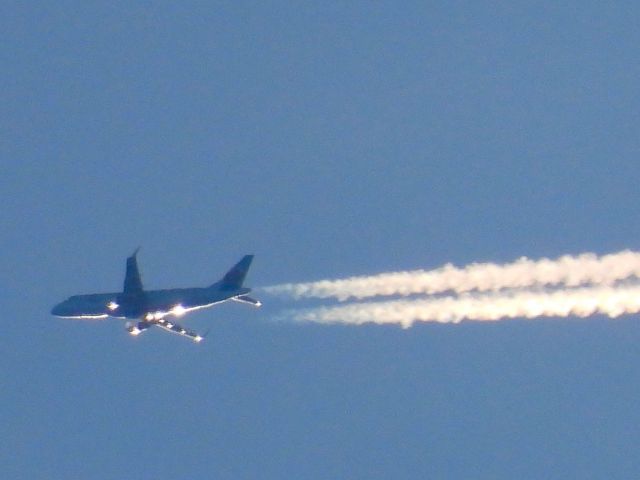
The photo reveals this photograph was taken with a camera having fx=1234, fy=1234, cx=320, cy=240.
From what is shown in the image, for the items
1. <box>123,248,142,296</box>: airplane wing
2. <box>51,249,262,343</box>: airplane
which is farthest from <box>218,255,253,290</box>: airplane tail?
<box>123,248,142,296</box>: airplane wing

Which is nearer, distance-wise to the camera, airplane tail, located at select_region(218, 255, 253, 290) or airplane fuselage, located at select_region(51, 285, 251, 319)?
airplane fuselage, located at select_region(51, 285, 251, 319)

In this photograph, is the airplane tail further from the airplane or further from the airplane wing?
the airplane wing

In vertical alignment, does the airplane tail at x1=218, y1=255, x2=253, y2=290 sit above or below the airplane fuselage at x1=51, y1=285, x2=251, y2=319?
above

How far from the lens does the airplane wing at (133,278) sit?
86.8 meters

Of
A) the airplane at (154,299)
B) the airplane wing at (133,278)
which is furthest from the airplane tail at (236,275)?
the airplane wing at (133,278)

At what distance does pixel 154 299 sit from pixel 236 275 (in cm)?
604

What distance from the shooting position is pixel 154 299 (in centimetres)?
8675

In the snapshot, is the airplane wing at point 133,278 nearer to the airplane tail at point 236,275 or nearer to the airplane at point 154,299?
the airplane at point 154,299

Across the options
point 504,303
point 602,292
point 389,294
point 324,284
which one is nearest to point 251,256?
point 324,284

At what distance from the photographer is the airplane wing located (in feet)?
285

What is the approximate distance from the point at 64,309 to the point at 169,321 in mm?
7816

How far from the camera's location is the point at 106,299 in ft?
294

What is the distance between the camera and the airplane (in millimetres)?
85688

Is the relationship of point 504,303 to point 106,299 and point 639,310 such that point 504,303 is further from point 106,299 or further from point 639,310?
point 106,299
